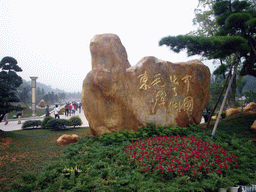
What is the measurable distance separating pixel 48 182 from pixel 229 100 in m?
10.3

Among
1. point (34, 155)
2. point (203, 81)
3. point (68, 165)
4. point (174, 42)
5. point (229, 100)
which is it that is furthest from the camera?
point (229, 100)

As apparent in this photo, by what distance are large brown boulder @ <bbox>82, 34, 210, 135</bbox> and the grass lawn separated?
52.5 inches

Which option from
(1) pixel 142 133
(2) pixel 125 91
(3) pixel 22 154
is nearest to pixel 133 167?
(1) pixel 142 133

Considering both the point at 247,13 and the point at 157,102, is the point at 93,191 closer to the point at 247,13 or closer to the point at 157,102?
the point at 157,102

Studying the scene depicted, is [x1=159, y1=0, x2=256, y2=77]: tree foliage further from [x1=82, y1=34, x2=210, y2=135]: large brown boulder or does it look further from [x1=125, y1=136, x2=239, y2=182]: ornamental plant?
[x1=125, y1=136, x2=239, y2=182]: ornamental plant

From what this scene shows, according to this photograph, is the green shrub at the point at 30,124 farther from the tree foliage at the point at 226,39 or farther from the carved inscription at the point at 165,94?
the tree foliage at the point at 226,39

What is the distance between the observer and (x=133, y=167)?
3023 millimetres

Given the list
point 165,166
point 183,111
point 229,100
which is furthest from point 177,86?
point 229,100

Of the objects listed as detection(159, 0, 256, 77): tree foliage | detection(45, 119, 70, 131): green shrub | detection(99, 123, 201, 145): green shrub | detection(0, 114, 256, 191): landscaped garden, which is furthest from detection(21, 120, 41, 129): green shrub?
detection(159, 0, 256, 77): tree foliage

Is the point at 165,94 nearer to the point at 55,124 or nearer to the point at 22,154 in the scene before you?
the point at 22,154

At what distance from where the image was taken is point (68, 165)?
9.95ft

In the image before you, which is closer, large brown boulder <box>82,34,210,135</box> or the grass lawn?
the grass lawn

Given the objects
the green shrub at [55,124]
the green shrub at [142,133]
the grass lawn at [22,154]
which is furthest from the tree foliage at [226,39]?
the green shrub at [55,124]

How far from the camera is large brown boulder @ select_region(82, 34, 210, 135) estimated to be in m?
4.75
